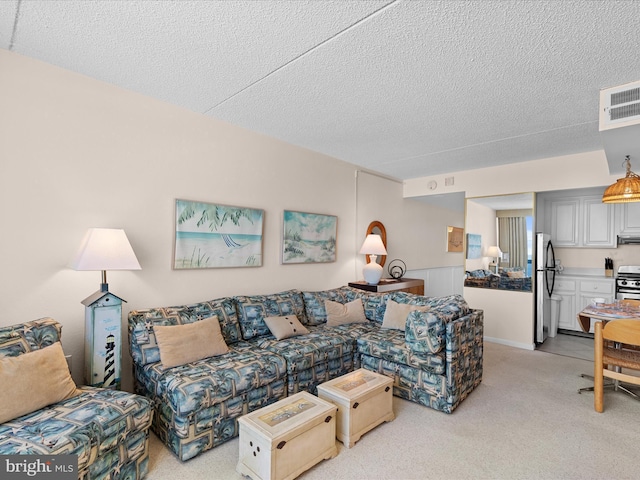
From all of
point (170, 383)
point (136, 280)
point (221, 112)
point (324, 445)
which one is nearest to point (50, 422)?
point (170, 383)

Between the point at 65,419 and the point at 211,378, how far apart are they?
79cm

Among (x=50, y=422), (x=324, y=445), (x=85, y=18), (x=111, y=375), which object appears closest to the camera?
(x=50, y=422)

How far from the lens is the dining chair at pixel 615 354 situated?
2.58m

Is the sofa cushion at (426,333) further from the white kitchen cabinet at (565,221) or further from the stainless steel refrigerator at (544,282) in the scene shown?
the white kitchen cabinet at (565,221)

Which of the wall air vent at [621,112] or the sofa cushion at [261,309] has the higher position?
the wall air vent at [621,112]

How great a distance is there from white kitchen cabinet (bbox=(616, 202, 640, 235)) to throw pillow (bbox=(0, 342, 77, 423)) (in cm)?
663

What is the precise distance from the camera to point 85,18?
1872 mm

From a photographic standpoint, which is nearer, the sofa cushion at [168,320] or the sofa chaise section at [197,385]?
the sofa chaise section at [197,385]

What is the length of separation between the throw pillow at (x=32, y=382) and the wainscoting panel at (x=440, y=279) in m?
5.05

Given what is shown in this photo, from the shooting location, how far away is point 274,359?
2.65 meters

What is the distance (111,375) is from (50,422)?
0.70 meters

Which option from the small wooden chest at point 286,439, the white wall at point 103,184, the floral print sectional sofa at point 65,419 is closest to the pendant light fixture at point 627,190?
the small wooden chest at point 286,439

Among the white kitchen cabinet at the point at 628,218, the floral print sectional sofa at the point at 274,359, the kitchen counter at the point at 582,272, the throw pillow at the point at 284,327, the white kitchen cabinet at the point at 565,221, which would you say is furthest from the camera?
the white kitchen cabinet at the point at 565,221

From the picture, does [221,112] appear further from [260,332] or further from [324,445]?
[324,445]
